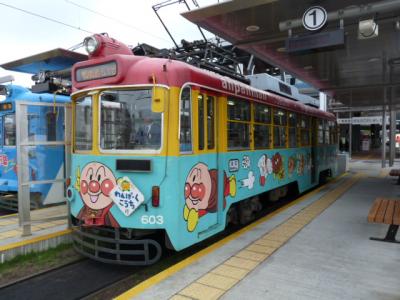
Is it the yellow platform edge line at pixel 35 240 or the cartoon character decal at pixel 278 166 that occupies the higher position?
the cartoon character decal at pixel 278 166

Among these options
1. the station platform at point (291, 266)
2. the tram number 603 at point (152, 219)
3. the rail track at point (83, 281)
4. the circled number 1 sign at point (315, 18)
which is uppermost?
the circled number 1 sign at point (315, 18)

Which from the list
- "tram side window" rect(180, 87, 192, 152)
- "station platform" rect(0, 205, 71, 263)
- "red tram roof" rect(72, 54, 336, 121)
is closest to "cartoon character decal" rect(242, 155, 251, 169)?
"red tram roof" rect(72, 54, 336, 121)

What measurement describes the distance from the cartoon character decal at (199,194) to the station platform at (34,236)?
218 cm

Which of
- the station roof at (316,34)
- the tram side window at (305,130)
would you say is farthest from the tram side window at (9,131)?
the tram side window at (305,130)

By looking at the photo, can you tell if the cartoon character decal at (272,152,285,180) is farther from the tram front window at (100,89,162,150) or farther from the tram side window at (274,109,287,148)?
the tram front window at (100,89,162,150)

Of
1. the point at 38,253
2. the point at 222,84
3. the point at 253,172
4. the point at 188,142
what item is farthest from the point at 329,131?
the point at 38,253

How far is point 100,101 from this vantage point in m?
4.53

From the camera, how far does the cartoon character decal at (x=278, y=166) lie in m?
7.15

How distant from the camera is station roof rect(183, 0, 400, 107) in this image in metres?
5.83

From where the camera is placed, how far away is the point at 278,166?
24.2ft

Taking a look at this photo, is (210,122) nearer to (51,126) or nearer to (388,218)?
(388,218)

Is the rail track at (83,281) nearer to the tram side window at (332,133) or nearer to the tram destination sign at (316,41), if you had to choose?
the tram destination sign at (316,41)

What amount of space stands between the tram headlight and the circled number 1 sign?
316 centimetres

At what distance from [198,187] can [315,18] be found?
3.23 m
